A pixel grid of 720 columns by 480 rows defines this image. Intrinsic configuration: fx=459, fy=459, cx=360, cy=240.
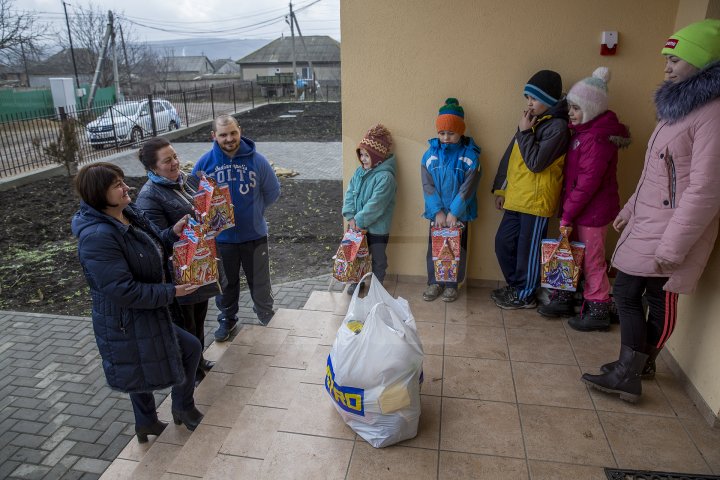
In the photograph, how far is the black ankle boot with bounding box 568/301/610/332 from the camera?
2.70 meters

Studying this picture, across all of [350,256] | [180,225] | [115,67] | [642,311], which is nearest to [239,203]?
[180,225]

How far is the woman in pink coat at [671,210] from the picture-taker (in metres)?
1.69

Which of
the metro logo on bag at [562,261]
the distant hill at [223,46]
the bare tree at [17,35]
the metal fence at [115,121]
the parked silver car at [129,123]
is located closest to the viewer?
the metro logo on bag at [562,261]

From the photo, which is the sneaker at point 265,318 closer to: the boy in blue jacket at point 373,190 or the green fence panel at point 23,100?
the boy in blue jacket at point 373,190

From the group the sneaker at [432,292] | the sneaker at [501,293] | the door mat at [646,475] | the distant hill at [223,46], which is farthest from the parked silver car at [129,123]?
the door mat at [646,475]

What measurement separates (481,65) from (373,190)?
3.49 ft

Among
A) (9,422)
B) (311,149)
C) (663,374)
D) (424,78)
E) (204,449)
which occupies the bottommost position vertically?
(9,422)

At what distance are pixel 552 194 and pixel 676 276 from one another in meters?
0.98

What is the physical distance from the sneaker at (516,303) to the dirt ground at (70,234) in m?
1.98

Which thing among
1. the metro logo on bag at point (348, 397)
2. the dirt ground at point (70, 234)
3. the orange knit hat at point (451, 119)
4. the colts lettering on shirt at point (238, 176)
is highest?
the orange knit hat at point (451, 119)

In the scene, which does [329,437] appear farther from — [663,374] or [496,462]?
[663,374]

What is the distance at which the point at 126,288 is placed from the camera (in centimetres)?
178

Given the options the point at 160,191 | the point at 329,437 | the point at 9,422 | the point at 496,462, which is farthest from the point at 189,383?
the point at 496,462

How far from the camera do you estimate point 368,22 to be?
10.0ft
